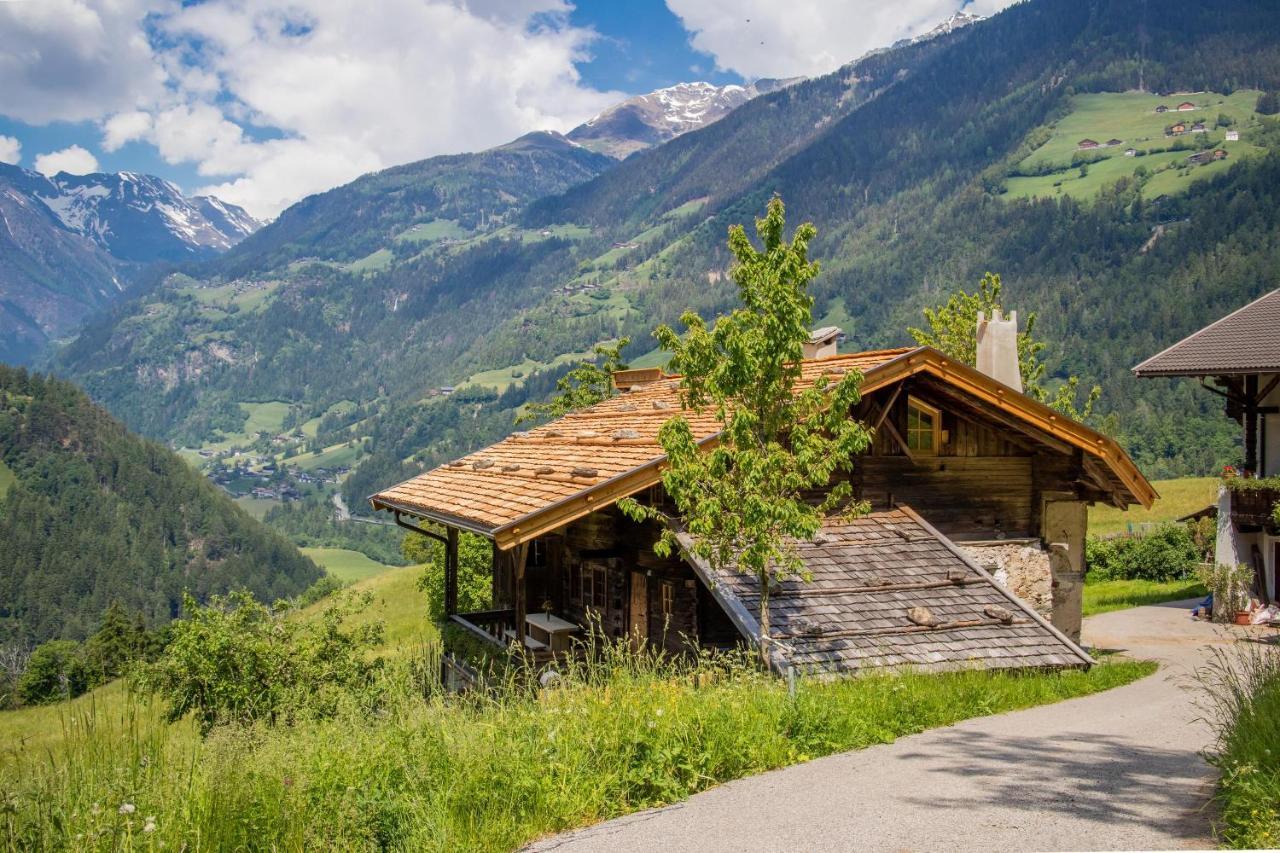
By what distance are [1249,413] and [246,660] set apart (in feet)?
72.4

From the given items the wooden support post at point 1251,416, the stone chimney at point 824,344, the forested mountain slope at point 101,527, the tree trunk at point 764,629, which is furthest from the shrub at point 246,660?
the forested mountain slope at point 101,527

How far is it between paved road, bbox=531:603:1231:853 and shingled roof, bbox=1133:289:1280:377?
16.0m

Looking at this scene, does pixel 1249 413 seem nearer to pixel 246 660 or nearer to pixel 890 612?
pixel 890 612

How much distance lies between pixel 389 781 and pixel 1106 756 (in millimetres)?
5547

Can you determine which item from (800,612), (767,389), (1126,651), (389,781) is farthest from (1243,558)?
(389,781)

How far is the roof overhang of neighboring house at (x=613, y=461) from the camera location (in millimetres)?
13469

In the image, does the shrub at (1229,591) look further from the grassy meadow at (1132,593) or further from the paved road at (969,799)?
the paved road at (969,799)

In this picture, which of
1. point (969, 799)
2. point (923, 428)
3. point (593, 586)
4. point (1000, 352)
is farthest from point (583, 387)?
point (969, 799)

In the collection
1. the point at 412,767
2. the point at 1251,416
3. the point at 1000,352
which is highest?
the point at 1000,352

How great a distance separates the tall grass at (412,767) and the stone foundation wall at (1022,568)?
A: 27.1 feet

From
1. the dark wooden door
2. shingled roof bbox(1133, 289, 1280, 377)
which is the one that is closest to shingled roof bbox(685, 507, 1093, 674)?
the dark wooden door

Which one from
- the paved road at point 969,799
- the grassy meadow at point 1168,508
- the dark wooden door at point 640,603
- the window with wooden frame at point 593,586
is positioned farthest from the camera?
the grassy meadow at point 1168,508

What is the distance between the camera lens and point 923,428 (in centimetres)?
1650

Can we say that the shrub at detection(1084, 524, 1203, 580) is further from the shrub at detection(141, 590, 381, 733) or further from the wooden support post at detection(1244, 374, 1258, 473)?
the shrub at detection(141, 590, 381, 733)
